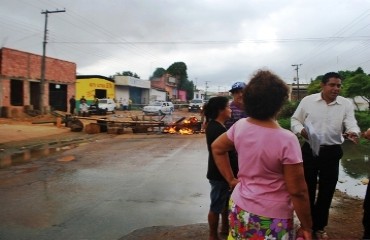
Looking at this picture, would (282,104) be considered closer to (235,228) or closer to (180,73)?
(235,228)

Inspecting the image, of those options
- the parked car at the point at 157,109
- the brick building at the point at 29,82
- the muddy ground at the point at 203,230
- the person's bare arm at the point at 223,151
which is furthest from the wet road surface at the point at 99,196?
the parked car at the point at 157,109

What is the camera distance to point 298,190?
2.33 m

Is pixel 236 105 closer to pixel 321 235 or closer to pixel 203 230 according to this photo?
pixel 203 230

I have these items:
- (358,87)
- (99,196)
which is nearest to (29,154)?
(99,196)

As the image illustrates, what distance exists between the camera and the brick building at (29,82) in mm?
29156

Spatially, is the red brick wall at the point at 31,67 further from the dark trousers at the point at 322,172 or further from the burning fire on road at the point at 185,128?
the dark trousers at the point at 322,172

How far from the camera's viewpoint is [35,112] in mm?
31109

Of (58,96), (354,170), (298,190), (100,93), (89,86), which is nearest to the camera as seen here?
(298,190)

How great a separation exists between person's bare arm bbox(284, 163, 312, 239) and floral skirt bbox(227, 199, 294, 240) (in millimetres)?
100

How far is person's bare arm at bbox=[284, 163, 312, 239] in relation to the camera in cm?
231

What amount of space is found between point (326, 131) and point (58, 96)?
35.1 m

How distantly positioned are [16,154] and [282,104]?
13.0 metres

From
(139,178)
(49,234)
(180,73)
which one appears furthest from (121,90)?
(49,234)

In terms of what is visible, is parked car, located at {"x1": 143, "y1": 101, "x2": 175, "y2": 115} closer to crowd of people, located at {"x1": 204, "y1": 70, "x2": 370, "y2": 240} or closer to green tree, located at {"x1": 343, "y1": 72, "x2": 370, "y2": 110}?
green tree, located at {"x1": 343, "y1": 72, "x2": 370, "y2": 110}
